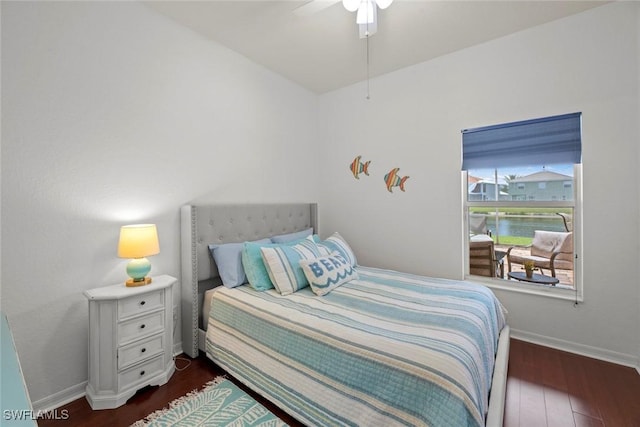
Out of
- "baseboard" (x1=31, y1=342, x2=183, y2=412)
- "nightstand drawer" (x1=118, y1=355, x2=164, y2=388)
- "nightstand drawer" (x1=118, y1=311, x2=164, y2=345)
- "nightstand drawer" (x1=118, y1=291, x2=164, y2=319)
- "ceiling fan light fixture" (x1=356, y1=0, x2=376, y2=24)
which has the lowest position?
"baseboard" (x1=31, y1=342, x2=183, y2=412)

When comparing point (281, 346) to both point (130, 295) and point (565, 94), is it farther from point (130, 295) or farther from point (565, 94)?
point (565, 94)

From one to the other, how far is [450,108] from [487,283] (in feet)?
5.79

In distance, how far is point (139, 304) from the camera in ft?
5.89

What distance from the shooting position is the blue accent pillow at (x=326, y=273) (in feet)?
6.89

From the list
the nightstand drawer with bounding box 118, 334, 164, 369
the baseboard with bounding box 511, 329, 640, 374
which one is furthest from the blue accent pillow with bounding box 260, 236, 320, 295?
the baseboard with bounding box 511, 329, 640, 374

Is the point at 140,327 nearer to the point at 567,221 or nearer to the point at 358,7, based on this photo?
the point at 358,7

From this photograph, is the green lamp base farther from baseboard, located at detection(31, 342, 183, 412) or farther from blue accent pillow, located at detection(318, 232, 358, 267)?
blue accent pillow, located at detection(318, 232, 358, 267)

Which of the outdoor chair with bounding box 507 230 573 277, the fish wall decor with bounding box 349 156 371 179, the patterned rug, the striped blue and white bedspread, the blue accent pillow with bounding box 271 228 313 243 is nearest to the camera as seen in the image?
the striped blue and white bedspread

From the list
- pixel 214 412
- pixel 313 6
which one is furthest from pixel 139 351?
pixel 313 6

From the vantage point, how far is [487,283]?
272 cm

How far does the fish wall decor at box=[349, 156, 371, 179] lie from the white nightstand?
92.9 inches

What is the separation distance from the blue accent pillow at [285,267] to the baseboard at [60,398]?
4.55ft

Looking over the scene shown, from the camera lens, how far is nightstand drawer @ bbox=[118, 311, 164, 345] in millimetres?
1728

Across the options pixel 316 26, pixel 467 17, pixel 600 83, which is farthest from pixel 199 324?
pixel 600 83
